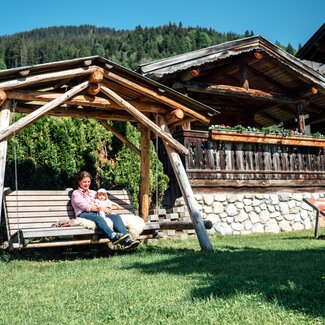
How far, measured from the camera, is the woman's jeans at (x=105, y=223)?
23.5ft

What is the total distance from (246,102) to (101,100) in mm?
9829

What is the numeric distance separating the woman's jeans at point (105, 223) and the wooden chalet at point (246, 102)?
375 centimetres

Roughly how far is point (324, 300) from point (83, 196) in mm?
5108

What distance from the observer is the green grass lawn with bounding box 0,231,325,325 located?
134 inches

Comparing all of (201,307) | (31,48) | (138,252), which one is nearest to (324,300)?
(201,307)

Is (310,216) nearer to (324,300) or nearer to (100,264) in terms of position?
(100,264)

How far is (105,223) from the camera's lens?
23.8ft

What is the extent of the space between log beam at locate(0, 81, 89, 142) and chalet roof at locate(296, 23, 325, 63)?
7.72 metres

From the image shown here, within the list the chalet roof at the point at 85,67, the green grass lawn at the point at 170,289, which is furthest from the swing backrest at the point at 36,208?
the chalet roof at the point at 85,67

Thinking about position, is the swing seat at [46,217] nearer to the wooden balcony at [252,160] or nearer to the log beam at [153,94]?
the log beam at [153,94]

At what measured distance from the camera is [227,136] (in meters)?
11.9

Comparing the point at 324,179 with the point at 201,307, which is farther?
the point at 324,179

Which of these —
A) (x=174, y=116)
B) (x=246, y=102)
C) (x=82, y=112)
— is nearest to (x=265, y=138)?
(x=246, y=102)

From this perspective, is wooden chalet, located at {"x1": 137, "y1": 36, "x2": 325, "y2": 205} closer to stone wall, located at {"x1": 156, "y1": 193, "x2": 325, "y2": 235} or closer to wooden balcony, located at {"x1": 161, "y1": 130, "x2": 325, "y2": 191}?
wooden balcony, located at {"x1": 161, "y1": 130, "x2": 325, "y2": 191}
